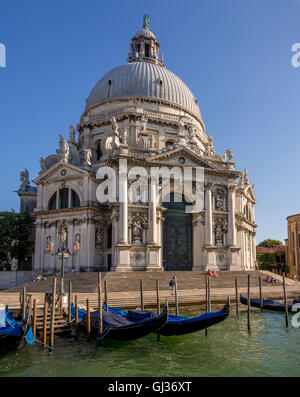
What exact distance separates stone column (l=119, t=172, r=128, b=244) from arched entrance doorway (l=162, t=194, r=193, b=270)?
367 cm

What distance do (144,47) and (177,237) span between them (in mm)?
24827

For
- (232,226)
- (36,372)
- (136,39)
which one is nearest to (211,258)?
(232,226)

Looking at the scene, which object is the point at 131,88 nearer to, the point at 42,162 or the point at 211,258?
the point at 42,162

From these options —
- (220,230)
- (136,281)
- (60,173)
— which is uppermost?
(60,173)

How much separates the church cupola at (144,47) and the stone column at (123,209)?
69.4 feet

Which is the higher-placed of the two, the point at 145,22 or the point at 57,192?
the point at 145,22

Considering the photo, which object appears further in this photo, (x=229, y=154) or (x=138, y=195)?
(x=229, y=154)

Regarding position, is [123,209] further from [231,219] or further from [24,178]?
[24,178]

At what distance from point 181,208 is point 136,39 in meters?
24.0

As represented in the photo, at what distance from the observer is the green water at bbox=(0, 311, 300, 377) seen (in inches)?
366

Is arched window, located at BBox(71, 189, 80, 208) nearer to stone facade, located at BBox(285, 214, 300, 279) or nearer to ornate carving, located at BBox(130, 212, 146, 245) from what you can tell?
ornate carving, located at BBox(130, 212, 146, 245)

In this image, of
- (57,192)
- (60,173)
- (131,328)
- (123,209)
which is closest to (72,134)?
(60,173)

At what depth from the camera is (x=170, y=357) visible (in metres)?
10.5

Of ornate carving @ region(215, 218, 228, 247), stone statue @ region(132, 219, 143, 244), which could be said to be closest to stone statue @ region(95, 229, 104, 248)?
stone statue @ region(132, 219, 143, 244)
